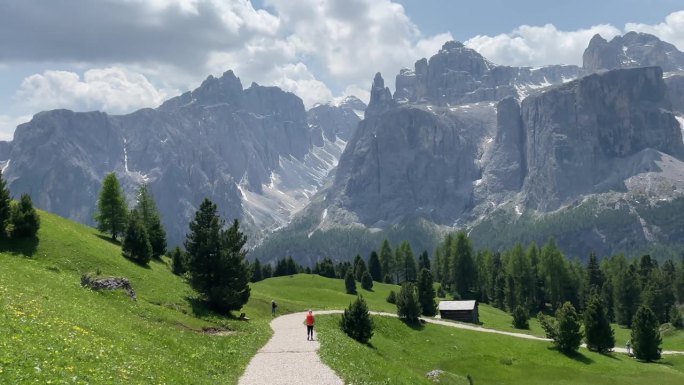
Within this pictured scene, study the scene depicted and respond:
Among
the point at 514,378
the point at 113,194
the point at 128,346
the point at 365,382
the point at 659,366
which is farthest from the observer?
the point at 113,194

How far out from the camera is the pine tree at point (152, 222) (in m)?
79.2

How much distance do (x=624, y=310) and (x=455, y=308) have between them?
55555mm

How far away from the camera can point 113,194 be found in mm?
81875

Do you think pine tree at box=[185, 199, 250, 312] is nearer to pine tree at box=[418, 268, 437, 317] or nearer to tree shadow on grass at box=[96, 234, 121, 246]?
tree shadow on grass at box=[96, 234, 121, 246]

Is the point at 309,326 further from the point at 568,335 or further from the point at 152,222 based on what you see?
the point at 152,222

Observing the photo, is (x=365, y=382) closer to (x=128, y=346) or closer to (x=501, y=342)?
(x=128, y=346)

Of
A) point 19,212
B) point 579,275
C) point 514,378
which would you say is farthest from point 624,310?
point 19,212

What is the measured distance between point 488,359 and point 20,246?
51211 mm

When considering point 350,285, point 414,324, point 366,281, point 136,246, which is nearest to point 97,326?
point 136,246

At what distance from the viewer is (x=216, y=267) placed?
57125 millimetres

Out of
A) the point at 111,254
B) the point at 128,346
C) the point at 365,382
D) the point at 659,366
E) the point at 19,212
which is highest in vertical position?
the point at 19,212

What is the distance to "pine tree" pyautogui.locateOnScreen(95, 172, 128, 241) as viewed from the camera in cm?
8056

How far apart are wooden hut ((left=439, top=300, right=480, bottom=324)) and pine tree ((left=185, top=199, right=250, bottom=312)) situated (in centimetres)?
4928

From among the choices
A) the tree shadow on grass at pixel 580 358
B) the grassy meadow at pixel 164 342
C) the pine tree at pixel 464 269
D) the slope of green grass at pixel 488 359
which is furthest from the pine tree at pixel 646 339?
the pine tree at pixel 464 269
